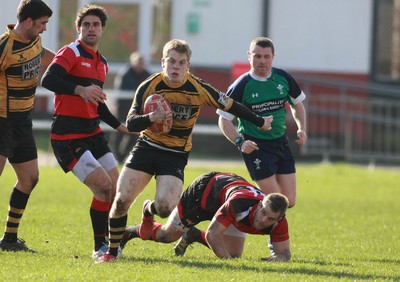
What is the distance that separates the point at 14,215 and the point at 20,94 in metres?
1.12

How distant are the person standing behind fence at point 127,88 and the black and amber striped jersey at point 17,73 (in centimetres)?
1111

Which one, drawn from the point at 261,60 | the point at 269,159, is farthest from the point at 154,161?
the point at 261,60

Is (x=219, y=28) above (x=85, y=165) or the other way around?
above

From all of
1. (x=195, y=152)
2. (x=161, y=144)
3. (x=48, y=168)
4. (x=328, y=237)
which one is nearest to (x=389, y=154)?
(x=195, y=152)

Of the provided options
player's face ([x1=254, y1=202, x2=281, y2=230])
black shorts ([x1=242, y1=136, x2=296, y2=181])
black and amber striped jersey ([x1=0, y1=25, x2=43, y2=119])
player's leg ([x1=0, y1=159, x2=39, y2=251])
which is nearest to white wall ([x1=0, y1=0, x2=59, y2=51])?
black shorts ([x1=242, y1=136, x2=296, y2=181])

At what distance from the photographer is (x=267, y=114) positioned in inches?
422

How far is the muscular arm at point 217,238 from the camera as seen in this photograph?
920 centimetres

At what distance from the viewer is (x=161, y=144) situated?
952cm

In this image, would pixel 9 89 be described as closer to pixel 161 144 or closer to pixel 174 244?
pixel 161 144

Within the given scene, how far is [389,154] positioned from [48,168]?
7.14m

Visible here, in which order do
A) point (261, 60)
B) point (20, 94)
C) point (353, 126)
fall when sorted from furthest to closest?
point (353, 126), point (261, 60), point (20, 94)

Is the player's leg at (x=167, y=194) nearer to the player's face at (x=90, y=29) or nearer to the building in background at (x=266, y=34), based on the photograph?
the player's face at (x=90, y=29)

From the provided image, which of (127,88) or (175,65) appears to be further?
(127,88)

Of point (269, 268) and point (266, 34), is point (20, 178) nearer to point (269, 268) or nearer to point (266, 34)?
point (269, 268)
